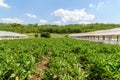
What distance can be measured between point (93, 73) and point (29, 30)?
4148 inches

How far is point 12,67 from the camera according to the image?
698 centimetres

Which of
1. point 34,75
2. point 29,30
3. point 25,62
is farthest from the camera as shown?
point 29,30

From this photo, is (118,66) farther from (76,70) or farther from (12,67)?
(12,67)

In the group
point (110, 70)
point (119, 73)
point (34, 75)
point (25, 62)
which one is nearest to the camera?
→ point (119, 73)

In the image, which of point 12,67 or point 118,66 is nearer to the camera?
point 118,66

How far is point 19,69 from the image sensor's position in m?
6.75

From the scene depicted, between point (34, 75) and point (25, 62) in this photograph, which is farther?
point (34, 75)

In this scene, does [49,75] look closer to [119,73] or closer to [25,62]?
[25,62]

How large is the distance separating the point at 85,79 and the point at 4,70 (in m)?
2.21

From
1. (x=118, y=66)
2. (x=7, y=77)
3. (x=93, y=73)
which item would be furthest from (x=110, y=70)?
(x=7, y=77)

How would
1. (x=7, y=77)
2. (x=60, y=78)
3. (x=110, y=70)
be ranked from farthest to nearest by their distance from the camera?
(x=7, y=77), (x=60, y=78), (x=110, y=70)

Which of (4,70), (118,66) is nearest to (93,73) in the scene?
(118,66)

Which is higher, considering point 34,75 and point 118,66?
point 118,66

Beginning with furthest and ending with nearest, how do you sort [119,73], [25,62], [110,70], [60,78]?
[25,62], [60,78], [110,70], [119,73]
